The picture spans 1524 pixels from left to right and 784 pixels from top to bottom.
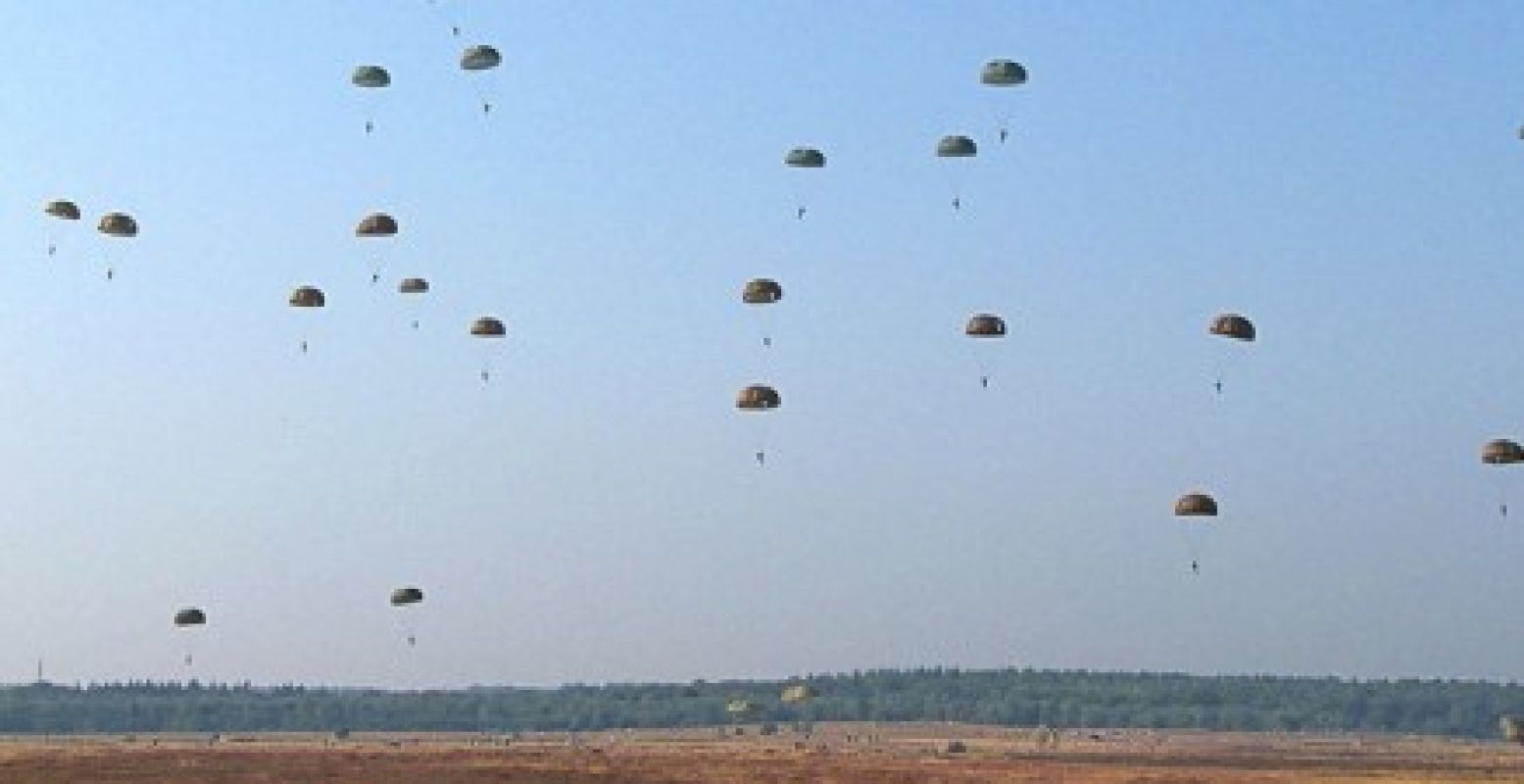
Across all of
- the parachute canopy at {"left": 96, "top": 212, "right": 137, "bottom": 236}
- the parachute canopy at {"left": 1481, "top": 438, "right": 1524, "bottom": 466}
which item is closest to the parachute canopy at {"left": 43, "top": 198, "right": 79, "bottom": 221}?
the parachute canopy at {"left": 96, "top": 212, "right": 137, "bottom": 236}

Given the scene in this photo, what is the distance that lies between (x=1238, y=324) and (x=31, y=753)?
235 feet

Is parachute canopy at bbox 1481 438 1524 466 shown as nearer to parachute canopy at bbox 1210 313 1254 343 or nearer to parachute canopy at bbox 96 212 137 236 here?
parachute canopy at bbox 1210 313 1254 343

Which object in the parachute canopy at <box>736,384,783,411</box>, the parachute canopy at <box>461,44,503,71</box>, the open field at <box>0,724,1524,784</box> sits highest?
the parachute canopy at <box>461,44,503,71</box>

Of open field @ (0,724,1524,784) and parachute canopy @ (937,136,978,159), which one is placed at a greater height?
parachute canopy @ (937,136,978,159)

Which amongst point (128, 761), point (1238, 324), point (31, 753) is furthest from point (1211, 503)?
point (31, 753)

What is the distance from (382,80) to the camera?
90688 mm

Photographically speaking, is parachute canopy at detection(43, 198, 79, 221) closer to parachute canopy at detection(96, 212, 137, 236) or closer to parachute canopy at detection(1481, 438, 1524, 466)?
parachute canopy at detection(96, 212, 137, 236)

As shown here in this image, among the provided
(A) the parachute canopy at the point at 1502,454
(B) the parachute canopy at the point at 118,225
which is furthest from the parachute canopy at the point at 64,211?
(A) the parachute canopy at the point at 1502,454

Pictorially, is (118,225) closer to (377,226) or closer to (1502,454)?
(377,226)

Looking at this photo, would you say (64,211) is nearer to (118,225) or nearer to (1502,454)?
(118,225)

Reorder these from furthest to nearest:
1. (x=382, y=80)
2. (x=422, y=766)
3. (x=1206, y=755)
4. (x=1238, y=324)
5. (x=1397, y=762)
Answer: (x=1206, y=755), (x=1397, y=762), (x=422, y=766), (x=382, y=80), (x=1238, y=324)

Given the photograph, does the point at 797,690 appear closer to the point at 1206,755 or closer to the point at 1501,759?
the point at 1206,755

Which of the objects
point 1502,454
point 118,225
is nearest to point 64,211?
point 118,225

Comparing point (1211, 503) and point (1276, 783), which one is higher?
point (1211, 503)
